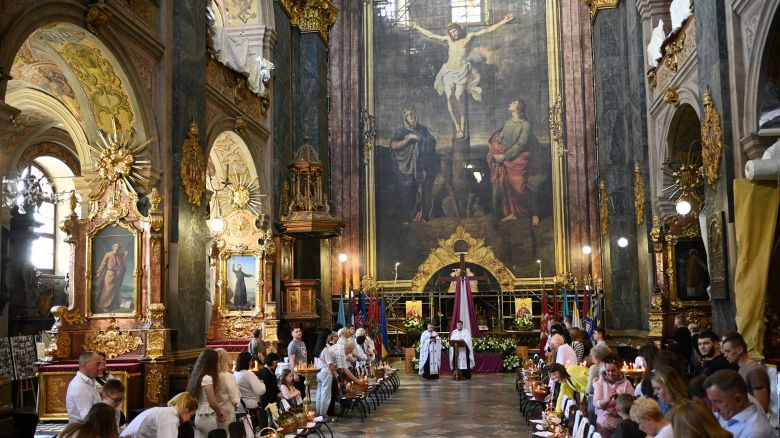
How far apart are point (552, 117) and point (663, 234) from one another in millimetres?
14204

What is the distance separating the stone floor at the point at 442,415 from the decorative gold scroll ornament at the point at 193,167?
4.05 metres

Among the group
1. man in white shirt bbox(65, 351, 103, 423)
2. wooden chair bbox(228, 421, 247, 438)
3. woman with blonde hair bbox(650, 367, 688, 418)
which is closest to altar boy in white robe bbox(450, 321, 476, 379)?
wooden chair bbox(228, 421, 247, 438)

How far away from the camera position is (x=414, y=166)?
A: 29766 mm

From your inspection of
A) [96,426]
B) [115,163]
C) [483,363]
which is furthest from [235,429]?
[483,363]

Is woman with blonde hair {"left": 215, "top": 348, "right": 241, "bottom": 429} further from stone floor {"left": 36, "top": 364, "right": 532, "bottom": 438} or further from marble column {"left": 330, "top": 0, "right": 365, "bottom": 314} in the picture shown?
marble column {"left": 330, "top": 0, "right": 365, "bottom": 314}

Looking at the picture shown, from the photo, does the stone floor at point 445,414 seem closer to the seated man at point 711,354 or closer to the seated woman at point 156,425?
the seated man at point 711,354

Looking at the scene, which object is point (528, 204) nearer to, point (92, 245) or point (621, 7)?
point (621, 7)

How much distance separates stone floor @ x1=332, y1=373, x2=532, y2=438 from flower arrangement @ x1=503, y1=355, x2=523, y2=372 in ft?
10.7

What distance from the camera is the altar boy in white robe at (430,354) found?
792 inches

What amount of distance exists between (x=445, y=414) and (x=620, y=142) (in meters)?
8.88

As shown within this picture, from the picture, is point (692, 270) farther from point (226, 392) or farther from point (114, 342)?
point (226, 392)

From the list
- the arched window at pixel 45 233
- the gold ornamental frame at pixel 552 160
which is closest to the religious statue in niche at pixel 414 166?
the gold ornamental frame at pixel 552 160

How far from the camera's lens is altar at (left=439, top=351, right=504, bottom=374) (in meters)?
21.9

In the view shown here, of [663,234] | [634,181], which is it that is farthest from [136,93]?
[634,181]
